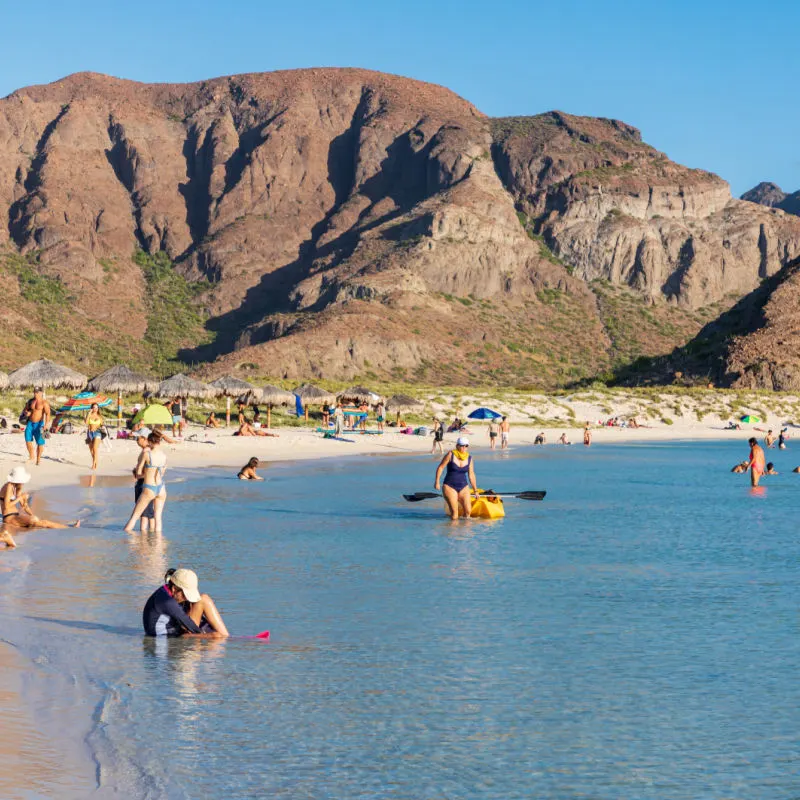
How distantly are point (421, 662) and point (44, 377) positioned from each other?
39271mm

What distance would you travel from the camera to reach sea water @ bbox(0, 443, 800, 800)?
21.8 feet

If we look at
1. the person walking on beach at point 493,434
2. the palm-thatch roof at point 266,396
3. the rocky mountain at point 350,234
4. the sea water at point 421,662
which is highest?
the rocky mountain at point 350,234

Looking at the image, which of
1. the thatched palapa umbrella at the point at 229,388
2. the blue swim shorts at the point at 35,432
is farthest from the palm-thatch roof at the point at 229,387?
the blue swim shorts at the point at 35,432

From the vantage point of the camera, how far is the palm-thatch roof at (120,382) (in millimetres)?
47625

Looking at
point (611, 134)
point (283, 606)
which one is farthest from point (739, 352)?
point (283, 606)

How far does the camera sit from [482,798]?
20.5ft

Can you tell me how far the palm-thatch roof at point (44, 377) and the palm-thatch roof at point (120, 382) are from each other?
1.59 metres

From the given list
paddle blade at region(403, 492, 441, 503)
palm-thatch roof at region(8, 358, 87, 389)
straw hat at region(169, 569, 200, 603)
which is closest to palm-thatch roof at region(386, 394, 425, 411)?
palm-thatch roof at region(8, 358, 87, 389)

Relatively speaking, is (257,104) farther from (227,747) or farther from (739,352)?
(227,747)

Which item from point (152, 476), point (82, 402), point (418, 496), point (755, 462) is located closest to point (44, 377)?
point (82, 402)

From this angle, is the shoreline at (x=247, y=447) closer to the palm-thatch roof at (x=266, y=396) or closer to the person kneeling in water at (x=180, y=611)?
the palm-thatch roof at (x=266, y=396)

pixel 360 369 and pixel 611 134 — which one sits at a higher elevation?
pixel 611 134

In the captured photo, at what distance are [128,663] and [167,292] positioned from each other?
131775 mm

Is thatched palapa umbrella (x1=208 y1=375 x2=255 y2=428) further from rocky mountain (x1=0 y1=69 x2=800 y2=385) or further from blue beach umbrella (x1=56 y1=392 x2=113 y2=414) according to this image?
rocky mountain (x1=0 y1=69 x2=800 y2=385)
